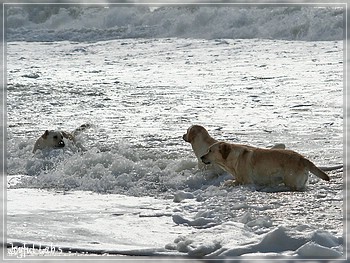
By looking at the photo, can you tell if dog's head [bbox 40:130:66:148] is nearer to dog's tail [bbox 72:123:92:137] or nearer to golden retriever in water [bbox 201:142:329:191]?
→ dog's tail [bbox 72:123:92:137]

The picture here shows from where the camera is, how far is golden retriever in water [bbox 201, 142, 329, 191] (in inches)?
251

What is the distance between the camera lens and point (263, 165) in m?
6.54

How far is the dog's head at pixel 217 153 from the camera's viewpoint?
22.4ft

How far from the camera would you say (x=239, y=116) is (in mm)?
11258

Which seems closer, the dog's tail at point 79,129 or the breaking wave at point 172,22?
the dog's tail at point 79,129

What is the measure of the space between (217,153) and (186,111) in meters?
5.18

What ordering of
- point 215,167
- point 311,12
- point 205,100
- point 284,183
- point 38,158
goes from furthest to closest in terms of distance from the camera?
point 311,12 → point 205,100 → point 38,158 → point 215,167 → point 284,183

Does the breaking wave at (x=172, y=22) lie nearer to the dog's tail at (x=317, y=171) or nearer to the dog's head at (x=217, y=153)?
the dog's head at (x=217, y=153)

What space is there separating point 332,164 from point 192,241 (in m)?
3.31

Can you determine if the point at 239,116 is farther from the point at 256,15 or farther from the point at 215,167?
the point at 256,15

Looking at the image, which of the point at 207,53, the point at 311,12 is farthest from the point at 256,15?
the point at 207,53

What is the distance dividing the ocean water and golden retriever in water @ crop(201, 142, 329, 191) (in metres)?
0.14

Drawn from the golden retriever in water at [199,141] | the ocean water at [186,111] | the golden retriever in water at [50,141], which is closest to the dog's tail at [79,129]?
the ocean water at [186,111]

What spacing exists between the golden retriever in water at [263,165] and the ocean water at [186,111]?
0.46 ft
